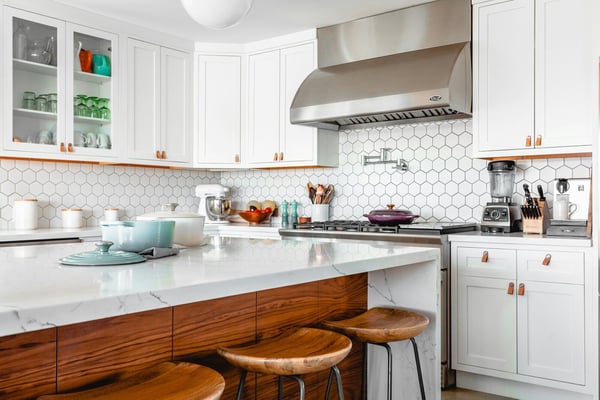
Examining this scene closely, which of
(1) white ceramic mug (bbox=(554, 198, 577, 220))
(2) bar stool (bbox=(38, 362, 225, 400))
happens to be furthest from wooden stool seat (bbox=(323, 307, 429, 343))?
(1) white ceramic mug (bbox=(554, 198, 577, 220))

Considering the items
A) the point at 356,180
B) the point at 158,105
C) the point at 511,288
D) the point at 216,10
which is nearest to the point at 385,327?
the point at 216,10

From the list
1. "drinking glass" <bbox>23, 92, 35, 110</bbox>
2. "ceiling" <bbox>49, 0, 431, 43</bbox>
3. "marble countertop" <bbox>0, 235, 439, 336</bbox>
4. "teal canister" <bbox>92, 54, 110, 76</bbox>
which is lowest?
"marble countertop" <bbox>0, 235, 439, 336</bbox>

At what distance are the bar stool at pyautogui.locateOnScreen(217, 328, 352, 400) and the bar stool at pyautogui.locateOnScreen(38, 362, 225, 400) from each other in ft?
0.46

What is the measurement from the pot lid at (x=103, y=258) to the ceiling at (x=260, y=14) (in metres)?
2.48

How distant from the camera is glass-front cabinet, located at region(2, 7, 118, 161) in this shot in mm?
3420

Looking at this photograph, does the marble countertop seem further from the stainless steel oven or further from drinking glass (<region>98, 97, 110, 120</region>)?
drinking glass (<region>98, 97, 110, 120</region>)

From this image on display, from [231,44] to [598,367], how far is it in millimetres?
3457

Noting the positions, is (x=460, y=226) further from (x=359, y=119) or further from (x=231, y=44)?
(x=231, y=44)

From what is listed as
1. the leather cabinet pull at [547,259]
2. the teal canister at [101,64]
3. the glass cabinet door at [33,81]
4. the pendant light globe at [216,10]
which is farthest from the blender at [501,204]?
the glass cabinet door at [33,81]

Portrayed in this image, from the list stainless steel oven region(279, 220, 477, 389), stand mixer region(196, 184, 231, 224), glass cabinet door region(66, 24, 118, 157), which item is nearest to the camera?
stainless steel oven region(279, 220, 477, 389)

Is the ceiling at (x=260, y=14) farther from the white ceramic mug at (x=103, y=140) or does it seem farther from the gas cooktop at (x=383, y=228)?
the gas cooktop at (x=383, y=228)

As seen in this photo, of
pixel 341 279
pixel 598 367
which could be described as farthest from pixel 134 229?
pixel 598 367

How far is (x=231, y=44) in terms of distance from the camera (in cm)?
450

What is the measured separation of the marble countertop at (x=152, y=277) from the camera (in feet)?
3.26
